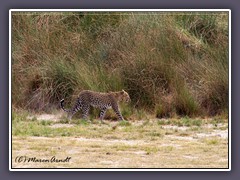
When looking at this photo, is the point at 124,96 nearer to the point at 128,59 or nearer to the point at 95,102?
the point at 95,102

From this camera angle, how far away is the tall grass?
1605 cm

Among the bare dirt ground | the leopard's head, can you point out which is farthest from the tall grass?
the bare dirt ground

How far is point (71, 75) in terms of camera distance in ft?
54.0

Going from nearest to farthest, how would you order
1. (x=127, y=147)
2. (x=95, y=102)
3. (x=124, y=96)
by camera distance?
(x=127, y=147) → (x=95, y=102) → (x=124, y=96)

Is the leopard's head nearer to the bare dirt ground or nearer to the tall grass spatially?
the tall grass

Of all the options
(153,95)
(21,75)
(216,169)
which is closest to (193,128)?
(153,95)

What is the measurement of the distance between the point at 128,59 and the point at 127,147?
154 inches

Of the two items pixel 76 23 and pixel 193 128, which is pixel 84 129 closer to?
pixel 193 128

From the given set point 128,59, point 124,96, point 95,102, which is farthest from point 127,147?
point 128,59

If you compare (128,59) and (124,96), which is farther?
(128,59)

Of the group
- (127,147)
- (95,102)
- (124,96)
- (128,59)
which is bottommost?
(127,147)

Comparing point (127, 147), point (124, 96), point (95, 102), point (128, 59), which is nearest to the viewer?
point (127, 147)

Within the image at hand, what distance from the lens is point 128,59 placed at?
16.7 meters

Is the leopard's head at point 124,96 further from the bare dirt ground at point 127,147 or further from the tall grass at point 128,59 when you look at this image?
the bare dirt ground at point 127,147
